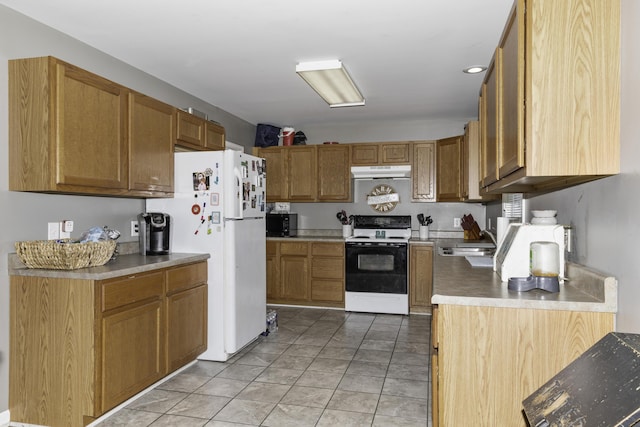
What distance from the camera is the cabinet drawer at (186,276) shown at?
304 cm

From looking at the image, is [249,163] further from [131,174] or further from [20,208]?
[20,208]

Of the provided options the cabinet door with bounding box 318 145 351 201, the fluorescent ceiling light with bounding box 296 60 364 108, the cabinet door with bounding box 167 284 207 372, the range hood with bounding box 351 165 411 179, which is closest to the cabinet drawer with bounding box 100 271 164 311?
the cabinet door with bounding box 167 284 207 372

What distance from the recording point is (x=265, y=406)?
2.71 meters

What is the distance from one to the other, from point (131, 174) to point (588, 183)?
8.85 feet

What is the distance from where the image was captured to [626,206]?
144 cm

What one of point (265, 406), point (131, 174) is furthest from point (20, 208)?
point (265, 406)

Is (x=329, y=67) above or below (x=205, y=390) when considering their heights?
above

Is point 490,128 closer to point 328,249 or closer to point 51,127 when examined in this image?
point 51,127

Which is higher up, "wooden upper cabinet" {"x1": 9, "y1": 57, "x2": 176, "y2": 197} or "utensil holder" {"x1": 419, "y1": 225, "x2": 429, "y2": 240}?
"wooden upper cabinet" {"x1": 9, "y1": 57, "x2": 176, "y2": 197}

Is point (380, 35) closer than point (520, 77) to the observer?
No

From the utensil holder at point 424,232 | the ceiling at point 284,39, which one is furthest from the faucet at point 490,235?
the ceiling at point 284,39

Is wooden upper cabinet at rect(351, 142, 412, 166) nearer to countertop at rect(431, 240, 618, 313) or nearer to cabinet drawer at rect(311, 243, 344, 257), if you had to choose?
cabinet drawer at rect(311, 243, 344, 257)

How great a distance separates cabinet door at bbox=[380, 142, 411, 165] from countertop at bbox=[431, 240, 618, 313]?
10.8ft

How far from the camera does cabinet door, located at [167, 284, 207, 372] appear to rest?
10.00ft
